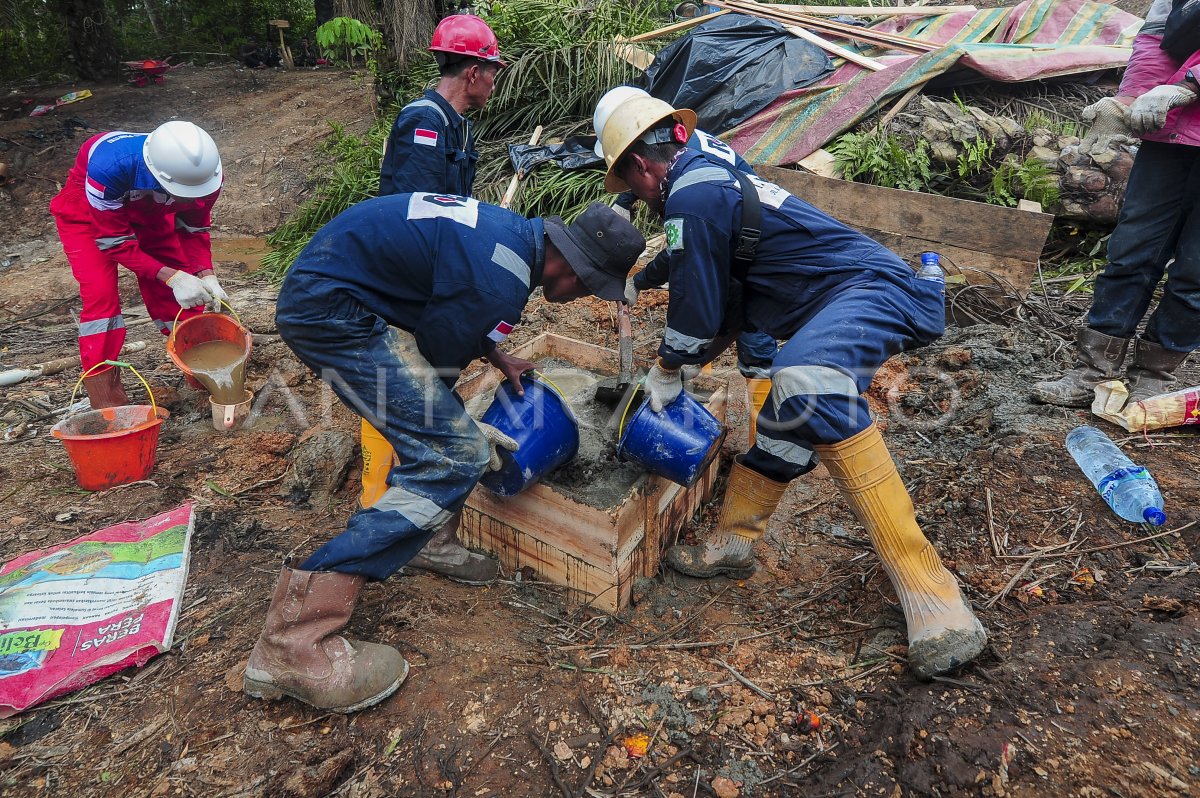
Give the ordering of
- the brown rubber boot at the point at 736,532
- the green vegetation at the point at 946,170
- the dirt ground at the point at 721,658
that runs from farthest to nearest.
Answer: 1. the green vegetation at the point at 946,170
2. the brown rubber boot at the point at 736,532
3. the dirt ground at the point at 721,658

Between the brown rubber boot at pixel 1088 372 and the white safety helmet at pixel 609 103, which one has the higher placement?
the white safety helmet at pixel 609 103

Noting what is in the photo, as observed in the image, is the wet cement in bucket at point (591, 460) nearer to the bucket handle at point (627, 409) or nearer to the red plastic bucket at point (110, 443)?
the bucket handle at point (627, 409)

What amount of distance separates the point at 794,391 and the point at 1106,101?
102 inches

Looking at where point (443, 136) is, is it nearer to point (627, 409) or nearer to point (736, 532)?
point (627, 409)

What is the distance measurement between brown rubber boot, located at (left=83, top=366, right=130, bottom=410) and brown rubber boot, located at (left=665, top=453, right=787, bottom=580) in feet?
11.1

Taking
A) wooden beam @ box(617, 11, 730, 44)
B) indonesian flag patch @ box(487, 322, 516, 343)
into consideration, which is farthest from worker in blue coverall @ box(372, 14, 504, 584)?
wooden beam @ box(617, 11, 730, 44)

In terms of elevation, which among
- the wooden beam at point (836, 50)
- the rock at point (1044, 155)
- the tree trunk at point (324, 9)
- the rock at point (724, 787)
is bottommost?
the rock at point (724, 787)

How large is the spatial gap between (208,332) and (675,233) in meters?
3.15

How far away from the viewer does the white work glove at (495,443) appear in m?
2.54

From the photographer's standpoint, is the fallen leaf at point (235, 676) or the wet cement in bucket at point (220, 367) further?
the wet cement in bucket at point (220, 367)

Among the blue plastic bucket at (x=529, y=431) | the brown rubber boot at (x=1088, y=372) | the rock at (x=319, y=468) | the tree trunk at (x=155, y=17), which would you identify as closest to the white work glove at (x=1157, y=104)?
the brown rubber boot at (x=1088, y=372)

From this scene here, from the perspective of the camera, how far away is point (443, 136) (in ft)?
11.3

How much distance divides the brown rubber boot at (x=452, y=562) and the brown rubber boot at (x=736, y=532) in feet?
2.72

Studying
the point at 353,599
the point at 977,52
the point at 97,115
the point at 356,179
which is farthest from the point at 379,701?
the point at 97,115
